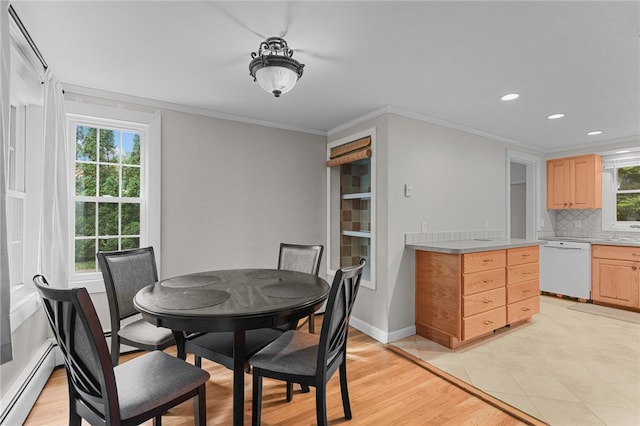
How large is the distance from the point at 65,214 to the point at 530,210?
596cm

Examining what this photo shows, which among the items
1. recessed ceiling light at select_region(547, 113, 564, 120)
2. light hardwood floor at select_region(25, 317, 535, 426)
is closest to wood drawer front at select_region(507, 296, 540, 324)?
light hardwood floor at select_region(25, 317, 535, 426)

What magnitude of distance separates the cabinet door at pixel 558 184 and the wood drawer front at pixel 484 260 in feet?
8.44

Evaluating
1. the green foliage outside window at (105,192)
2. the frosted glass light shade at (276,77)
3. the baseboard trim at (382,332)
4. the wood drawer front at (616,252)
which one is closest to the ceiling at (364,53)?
the frosted glass light shade at (276,77)

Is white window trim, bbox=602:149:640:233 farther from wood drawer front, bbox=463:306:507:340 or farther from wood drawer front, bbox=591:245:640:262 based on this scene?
wood drawer front, bbox=463:306:507:340

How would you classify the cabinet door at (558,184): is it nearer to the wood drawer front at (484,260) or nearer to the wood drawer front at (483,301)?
the wood drawer front at (484,260)

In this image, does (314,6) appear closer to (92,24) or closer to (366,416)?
(92,24)

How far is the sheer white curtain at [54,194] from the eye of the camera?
7.52 feet

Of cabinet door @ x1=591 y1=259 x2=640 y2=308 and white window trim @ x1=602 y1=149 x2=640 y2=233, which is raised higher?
white window trim @ x1=602 y1=149 x2=640 y2=233

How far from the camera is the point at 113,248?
2951 mm

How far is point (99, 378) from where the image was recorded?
1.23 m

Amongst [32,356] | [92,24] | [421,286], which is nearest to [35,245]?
[32,356]

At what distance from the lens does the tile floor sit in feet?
6.79

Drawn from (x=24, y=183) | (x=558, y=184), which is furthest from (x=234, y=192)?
(x=558, y=184)

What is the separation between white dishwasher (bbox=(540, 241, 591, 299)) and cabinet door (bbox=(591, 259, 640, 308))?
9 centimetres
